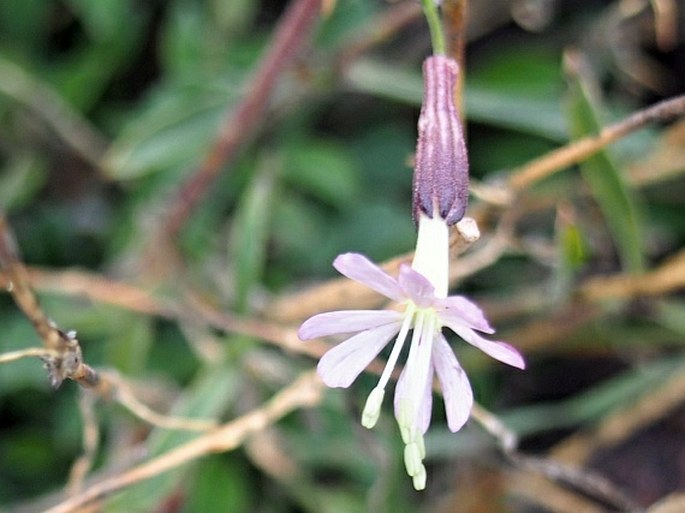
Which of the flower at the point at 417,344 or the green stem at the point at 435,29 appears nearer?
the flower at the point at 417,344

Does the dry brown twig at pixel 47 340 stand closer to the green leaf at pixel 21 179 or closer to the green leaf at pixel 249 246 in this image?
the green leaf at pixel 249 246

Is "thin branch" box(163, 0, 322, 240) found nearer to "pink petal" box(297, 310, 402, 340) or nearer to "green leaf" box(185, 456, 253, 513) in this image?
"green leaf" box(185, 456, 253, 513)

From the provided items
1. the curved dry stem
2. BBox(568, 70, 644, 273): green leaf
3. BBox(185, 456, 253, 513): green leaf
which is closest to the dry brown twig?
the curved dry stem

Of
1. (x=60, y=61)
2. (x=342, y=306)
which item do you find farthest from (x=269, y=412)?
(x=60, y=61)

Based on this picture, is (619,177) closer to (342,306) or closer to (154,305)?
(342,306)

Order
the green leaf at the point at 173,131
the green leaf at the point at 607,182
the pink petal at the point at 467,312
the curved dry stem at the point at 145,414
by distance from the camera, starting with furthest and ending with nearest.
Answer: the green leaf at the point at 173,131 → the green leaf at the point at 607,182 → the curved dry stem at the point at 145,414 → the pink petal at the point at 467,312

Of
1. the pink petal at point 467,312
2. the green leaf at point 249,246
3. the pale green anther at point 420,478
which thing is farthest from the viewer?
the green leaf at point 249,246

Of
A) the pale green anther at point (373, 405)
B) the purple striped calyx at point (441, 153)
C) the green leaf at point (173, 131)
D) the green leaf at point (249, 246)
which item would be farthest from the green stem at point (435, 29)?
the green leaf at point (173, 131)
